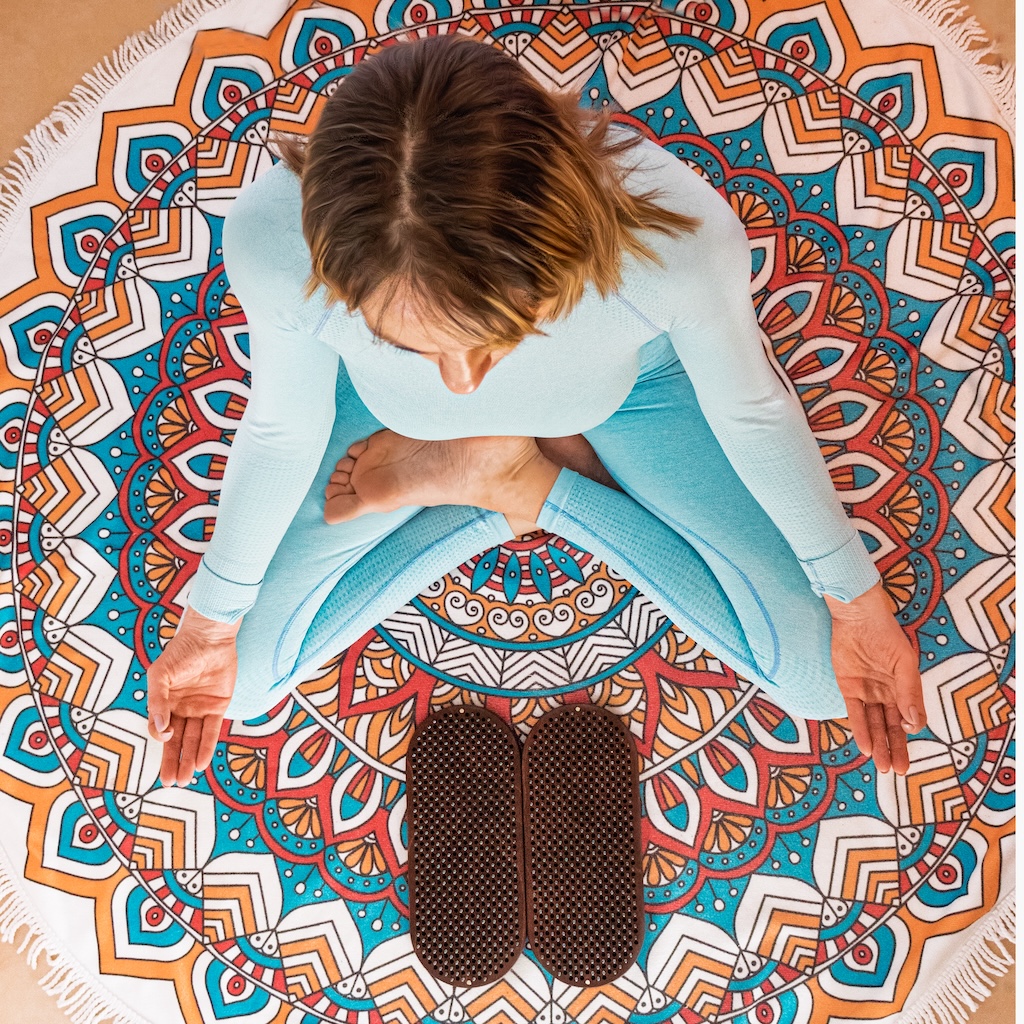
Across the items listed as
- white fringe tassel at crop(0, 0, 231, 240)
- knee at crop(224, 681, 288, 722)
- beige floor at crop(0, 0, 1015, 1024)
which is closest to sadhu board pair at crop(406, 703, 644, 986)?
knee at crop(224, 681, 288, 722)

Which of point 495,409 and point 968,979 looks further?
point 968,979

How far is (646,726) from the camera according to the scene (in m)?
1.16

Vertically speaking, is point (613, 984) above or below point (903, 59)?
below

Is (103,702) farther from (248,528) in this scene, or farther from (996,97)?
(996,97)

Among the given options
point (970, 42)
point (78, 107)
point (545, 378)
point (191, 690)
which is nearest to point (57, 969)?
point (191, 690)

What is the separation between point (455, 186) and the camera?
0.45 metres

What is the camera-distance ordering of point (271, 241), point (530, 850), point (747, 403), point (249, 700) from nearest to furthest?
point (271, 241), point (747, 403), point (249, 700), point (530, 850)

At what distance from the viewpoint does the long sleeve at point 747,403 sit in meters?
0.64

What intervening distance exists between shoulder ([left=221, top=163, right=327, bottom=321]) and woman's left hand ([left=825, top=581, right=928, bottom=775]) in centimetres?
60

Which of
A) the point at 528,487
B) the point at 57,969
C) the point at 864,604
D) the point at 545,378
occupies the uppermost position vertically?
the point at 545,378

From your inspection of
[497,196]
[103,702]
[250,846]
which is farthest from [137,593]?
[497,196]

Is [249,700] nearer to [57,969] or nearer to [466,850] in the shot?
[466,850]

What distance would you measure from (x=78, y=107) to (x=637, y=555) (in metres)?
0.97

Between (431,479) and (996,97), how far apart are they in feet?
2.91
